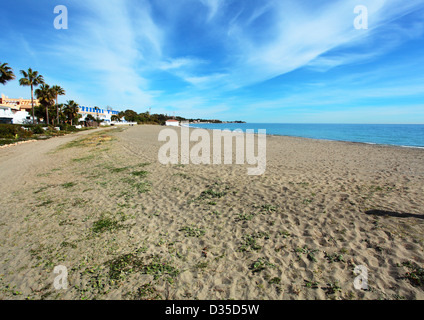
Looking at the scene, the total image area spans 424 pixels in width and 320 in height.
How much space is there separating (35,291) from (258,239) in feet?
15.1

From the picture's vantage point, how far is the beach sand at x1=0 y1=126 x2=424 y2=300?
3561 millimetres

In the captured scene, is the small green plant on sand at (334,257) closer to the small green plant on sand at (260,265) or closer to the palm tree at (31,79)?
the small green plant on sand at (260,265)

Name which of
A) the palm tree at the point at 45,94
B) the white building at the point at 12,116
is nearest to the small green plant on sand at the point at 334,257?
the palm tree at the point at 45,94

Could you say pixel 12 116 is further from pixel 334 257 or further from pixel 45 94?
pixel 334 257

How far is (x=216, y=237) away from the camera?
5.07 meters

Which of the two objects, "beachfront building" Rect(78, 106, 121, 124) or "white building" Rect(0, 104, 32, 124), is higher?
"beachfront building" Rect(78, 106, 121, 124)

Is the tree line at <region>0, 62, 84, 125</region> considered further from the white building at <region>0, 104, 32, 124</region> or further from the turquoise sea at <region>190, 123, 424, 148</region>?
the turquoise sea at <region>190, 123, 424, 148</region>

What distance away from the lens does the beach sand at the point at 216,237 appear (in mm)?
3561

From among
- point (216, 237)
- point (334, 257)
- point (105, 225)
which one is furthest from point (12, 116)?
point (334, 257)

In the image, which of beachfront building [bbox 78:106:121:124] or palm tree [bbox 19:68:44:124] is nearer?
palm tree [bbox 19:68:44:124]

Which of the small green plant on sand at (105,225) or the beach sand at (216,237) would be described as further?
the small green plant on sand at (105,225)

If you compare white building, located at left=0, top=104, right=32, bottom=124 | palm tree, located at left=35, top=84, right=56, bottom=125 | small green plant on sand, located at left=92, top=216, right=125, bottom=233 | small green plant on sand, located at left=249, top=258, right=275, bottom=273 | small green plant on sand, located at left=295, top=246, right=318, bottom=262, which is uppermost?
palm tree, located at left=35, top=84, right=56, bottom=125

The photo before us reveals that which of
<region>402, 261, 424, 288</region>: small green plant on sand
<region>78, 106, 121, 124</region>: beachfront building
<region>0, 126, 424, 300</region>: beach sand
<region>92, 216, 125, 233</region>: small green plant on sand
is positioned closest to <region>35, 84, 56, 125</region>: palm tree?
<region>78, 106, 121, 124</region>: beachfront building

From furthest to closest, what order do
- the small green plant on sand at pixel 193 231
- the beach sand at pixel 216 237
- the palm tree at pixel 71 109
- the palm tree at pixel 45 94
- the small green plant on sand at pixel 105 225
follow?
the palm tree at pixel 71 109 → the palm tree at pixel 45 94 → the small green plant on sand at pixel 105 225 → the small green plant on sand at pixel 193 231 → the beach sand at pixel 216 237
